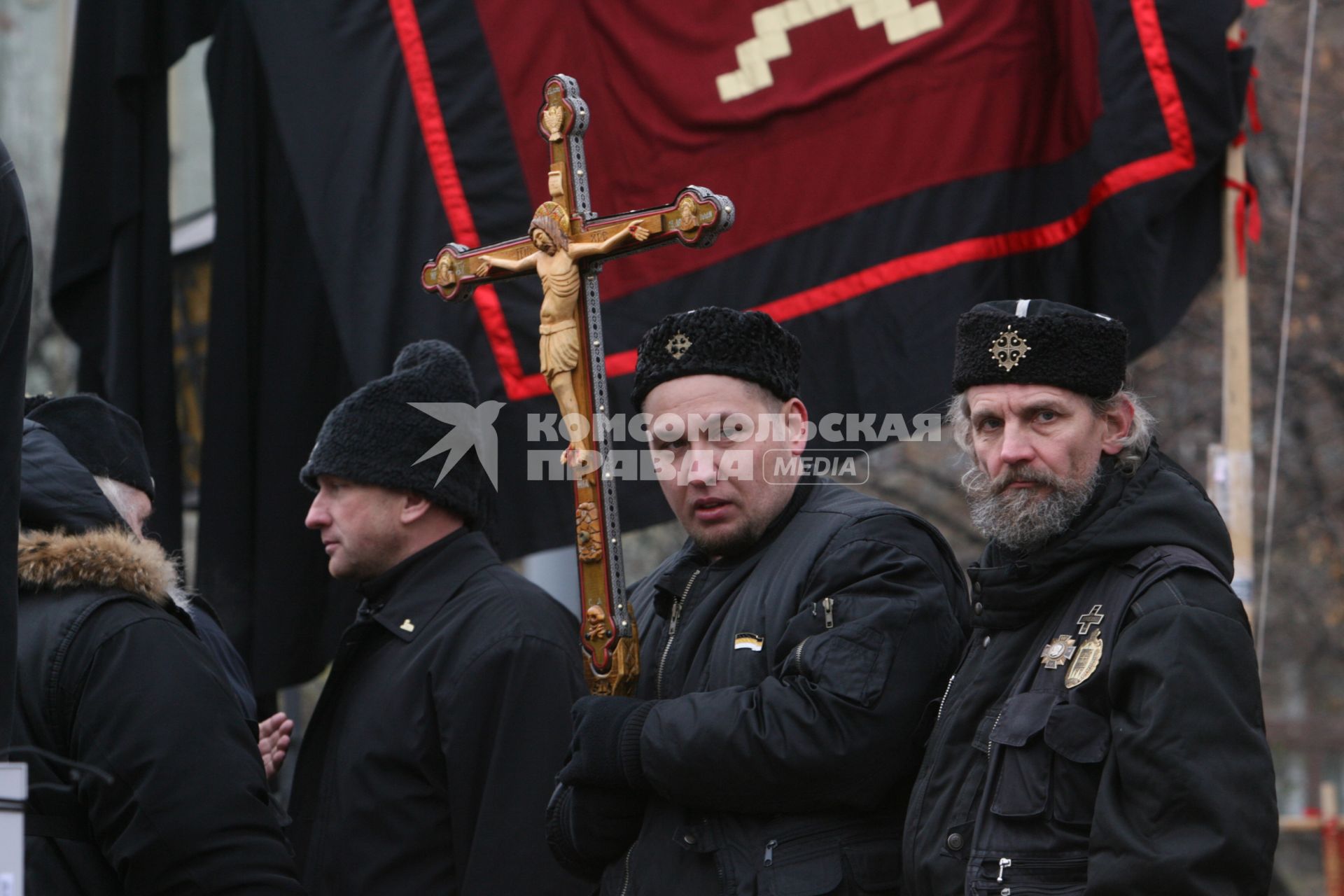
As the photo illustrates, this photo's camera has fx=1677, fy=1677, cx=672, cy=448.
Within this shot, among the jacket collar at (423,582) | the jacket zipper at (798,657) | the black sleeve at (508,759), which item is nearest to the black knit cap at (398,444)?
the jacket collar at (423,582)

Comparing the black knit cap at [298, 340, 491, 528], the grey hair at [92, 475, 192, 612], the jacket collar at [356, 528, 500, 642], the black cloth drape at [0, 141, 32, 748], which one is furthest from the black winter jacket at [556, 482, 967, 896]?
the grey hair at [92, 475, 192, 612]

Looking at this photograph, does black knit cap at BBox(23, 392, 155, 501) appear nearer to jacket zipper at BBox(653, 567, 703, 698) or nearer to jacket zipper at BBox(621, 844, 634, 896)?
jacket zipper at BBox(653, 567, 703, 698)

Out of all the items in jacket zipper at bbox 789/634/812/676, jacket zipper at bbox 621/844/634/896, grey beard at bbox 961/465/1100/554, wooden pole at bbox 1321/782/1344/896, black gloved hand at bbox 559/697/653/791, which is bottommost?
wooden pole at bbox 1321/782/1344/896

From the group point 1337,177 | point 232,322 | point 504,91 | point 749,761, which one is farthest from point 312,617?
point 1337,177

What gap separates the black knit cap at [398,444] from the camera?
4352 mm

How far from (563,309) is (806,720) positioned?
3.51 ft

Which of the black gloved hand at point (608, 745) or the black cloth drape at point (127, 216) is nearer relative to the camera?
the black gloved hand at point (608, 745)

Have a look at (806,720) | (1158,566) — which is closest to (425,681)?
(806,720)

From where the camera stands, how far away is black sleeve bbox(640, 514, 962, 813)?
10.1 feet

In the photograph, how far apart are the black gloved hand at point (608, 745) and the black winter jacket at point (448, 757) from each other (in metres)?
0.48

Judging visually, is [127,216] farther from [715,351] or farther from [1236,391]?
[1236,391]

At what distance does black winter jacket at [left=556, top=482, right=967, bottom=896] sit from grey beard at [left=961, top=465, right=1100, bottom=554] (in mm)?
255

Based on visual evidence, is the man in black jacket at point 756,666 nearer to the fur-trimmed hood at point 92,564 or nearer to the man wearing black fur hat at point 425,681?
the man wearing black fur hat at point 425,681

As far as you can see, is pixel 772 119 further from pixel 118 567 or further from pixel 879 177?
pixel 118 567
